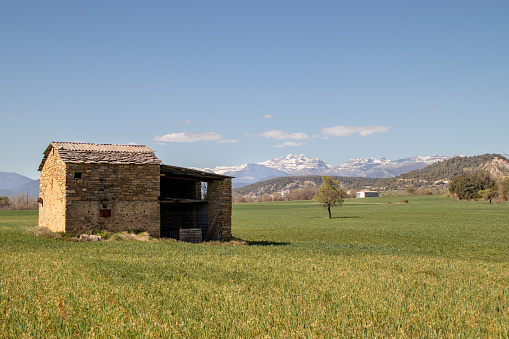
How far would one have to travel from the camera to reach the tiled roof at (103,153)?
78.2 feet

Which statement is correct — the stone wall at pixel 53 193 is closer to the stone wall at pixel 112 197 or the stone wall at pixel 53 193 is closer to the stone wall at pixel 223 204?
the stone wall at pixel 112 197

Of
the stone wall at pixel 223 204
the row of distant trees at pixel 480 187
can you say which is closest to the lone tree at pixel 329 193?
the stone wall at pixel 223 204

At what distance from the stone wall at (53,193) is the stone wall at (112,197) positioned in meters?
0.71

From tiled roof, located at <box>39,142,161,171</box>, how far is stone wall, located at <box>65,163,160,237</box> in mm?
290

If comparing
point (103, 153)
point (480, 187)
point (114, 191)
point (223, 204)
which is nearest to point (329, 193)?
point (223, 204)

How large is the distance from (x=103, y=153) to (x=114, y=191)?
253 cm

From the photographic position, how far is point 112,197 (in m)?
24.0

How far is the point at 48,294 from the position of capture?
364 inches

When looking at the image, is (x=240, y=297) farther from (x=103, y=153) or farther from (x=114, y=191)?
(x=103, y=153)

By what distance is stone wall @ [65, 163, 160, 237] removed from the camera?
76.8 feet

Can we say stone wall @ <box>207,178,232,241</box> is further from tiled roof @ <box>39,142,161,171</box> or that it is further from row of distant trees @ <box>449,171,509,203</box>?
row of distant trees @ <box>449,171,509,203</box>

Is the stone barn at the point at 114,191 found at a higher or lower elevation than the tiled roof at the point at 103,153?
lower

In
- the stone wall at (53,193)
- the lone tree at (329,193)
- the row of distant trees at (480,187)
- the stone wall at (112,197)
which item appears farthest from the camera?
the row of distant trees at (480,187)

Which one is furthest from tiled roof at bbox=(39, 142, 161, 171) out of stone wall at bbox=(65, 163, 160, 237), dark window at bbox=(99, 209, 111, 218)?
dark window at bbox=(99, 209, 111, 218)
